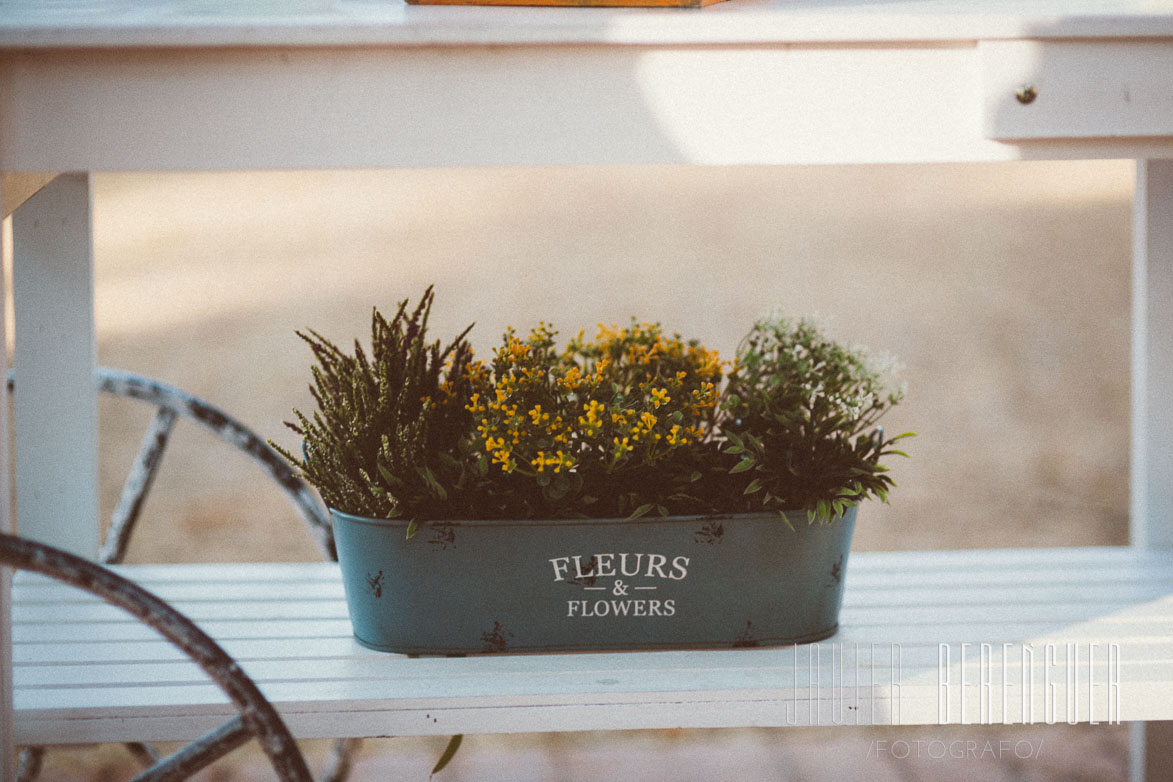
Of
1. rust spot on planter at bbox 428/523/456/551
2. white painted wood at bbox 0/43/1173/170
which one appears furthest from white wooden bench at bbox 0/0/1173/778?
rust spot on planter at bbox 428/523/456/551

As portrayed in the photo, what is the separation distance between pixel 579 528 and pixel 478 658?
14 centimetres

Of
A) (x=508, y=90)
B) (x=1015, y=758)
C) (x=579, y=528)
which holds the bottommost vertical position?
(x=1015, y=758)

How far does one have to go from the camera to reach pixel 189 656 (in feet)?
2.39

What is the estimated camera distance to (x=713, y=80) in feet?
2.72

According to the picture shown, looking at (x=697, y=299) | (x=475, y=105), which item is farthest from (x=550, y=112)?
(x=697, y=299)

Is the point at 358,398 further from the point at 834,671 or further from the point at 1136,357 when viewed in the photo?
the point at 1136,357

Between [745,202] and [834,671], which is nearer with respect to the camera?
[834,671]

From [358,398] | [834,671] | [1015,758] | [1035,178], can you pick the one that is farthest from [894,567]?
[1035,178]

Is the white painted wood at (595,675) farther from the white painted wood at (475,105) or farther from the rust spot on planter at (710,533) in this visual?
the white painted wood at (475,105)

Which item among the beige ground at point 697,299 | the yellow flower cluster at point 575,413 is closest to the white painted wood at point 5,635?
the yellow flower cluster at point 575,413

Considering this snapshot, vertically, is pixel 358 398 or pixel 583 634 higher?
pixel 358 398

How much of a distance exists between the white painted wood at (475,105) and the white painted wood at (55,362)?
525mm

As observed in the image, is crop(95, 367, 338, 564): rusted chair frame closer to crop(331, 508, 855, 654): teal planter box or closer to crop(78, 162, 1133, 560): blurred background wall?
crop(331, 508, 855, 654): teal planter box

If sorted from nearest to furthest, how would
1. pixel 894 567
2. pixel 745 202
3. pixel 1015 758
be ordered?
1. pixel 894 567
2. pixel 1015 758
3. pixel 745 202
